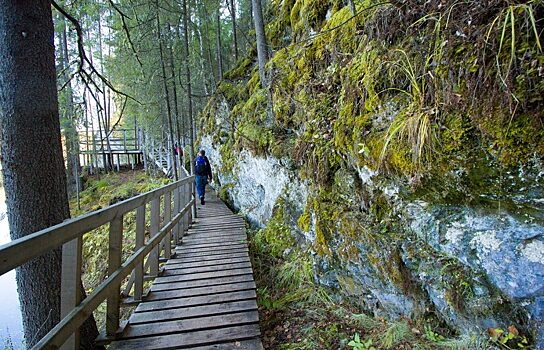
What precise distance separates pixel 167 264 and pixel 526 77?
202 inches

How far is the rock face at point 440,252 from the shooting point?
227 centimetres

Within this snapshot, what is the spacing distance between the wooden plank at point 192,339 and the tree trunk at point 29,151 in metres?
0.39

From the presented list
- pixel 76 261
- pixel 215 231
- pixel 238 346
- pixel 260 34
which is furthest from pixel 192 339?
pixel 260 34

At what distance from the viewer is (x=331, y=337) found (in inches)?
138

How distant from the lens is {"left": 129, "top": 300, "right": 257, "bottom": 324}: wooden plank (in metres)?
3.15

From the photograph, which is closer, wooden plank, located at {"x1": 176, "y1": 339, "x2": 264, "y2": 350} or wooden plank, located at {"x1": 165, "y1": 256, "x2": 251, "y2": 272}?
wooden plank, located at {"x1": 176, "y1": 339, "x2": 264, "y2": 350}

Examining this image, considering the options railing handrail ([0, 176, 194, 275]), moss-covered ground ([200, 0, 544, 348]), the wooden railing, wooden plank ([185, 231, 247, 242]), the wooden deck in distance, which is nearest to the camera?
railing handrail ([0, 176, 194, 275])

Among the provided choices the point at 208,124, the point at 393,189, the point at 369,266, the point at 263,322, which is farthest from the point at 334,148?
the point at 208,124

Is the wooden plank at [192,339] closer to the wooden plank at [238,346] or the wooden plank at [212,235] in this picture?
the wooden plank at [238,346]

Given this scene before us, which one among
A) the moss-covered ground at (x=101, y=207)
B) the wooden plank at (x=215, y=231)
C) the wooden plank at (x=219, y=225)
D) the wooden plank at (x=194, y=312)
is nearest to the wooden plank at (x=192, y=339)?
the wooden plank at (x=194, y=312)

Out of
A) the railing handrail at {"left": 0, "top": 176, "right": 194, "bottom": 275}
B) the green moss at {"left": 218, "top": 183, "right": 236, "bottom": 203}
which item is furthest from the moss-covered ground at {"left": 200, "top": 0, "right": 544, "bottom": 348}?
the green moss at {"left": 218, "top": 183, "right": 236, "bottom": 203}

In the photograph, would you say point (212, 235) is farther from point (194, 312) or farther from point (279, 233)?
point (194, 312)

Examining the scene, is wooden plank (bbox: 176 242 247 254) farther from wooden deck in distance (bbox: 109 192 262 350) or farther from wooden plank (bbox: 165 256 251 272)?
wooden plank (bbox: 165 256 251 272)

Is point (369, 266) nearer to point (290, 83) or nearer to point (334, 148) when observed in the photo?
point (334, 148)
